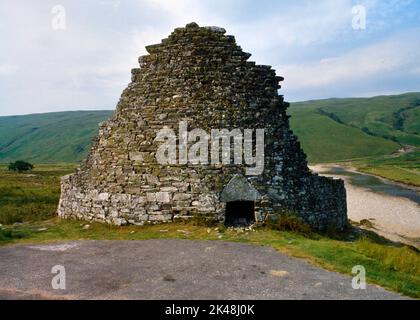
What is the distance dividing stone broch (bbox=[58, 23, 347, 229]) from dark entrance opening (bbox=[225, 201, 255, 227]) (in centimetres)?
29

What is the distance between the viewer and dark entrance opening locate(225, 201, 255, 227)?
1412 centimetres

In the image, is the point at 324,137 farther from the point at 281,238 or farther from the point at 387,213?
the point at 281,238

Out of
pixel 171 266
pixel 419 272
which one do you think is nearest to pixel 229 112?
pixel 171 266

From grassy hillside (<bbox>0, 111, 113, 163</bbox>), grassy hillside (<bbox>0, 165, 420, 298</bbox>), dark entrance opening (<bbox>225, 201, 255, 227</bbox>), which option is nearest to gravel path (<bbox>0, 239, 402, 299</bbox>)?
grassy hillside (<bbox>0, 165, 420, 298</bbox>)

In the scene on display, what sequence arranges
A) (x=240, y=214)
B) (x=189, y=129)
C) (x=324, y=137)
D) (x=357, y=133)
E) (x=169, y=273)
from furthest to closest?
(x=357, y=133) < (x=324, y=137) < (x=240, y=214) < (x=189, y=129) < (x=169, y=273)

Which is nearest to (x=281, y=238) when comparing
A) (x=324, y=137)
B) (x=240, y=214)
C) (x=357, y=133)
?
(x=240, y=214)

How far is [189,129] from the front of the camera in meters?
14.4

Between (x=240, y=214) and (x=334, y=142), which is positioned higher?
(x=240, y=214)

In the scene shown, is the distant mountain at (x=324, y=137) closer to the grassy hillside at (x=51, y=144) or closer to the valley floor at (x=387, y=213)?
the grassy hillside at (x=51, y=144)

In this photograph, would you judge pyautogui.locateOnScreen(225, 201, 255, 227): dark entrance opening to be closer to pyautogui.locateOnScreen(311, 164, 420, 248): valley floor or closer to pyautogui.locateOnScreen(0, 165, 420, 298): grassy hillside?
pyautogui.locateOnScreen(0, 165, 420, 298): grassy hillside

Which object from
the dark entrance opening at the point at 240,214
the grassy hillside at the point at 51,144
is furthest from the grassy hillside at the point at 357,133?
the dark entrance opening at the point at 240,214

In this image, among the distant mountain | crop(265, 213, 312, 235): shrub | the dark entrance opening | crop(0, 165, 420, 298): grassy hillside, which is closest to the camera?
crop(0, 165, 420, 298): grassy hillside

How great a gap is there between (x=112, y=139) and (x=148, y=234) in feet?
15.1

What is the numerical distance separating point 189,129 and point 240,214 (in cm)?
374
